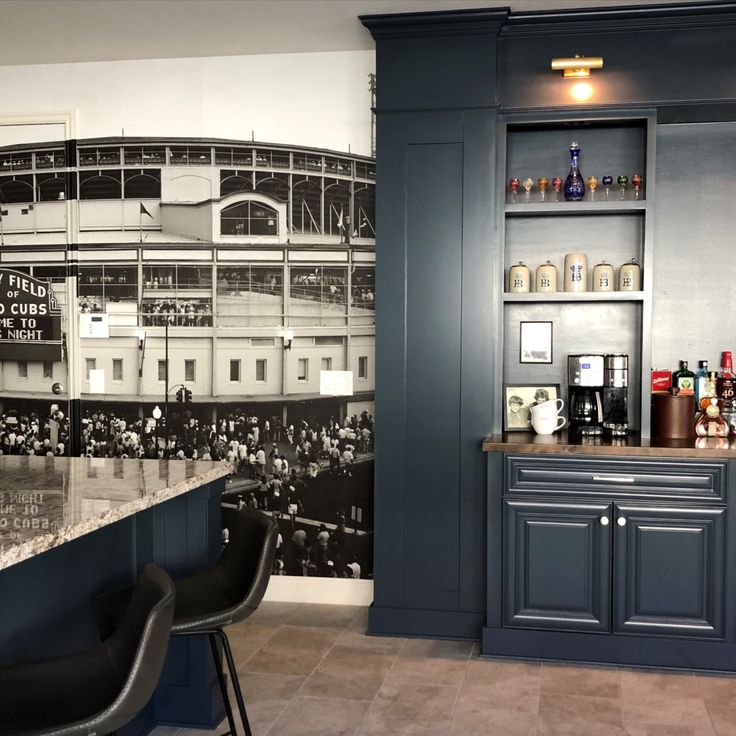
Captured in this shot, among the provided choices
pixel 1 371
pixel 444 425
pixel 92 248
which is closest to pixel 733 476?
pixel 444 425

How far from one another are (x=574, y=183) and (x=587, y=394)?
1.00 metres

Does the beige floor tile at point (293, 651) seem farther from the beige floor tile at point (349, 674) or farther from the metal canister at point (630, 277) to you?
the metal canister at point (630, 277)

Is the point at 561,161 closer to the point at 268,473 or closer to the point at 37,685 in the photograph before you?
the point at 268,473

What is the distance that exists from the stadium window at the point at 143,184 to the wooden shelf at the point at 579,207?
194 cm

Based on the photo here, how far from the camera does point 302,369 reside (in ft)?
15.3

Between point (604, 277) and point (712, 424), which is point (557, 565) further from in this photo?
point (604, 277)

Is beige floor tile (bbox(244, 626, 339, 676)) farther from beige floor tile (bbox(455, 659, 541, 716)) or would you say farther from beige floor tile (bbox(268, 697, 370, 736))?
beige floor tile (bbox(455, 659, 541, 716))

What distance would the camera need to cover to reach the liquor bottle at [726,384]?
4.18m

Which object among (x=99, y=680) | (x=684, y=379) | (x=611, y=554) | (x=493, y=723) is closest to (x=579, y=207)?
(x=684, y=379)

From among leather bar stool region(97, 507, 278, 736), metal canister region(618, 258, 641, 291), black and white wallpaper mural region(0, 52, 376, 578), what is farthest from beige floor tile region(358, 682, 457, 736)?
metal canister region(618, 258, 641, 291)

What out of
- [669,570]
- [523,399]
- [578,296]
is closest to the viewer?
[669,570]

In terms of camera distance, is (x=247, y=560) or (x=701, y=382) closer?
(x=247, y=560)

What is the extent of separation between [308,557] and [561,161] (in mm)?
2424

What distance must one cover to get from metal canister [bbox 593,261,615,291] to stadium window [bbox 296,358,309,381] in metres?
1.54
